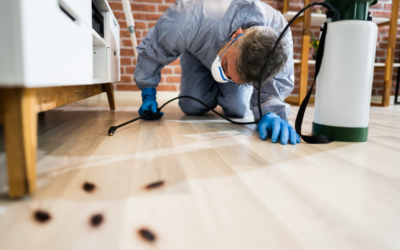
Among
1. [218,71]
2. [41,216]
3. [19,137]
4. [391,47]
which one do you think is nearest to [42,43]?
[19,137]

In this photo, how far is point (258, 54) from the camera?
90 cm

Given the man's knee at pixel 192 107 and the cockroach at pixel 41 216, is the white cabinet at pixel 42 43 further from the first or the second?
the man's knee at pixel 192 107

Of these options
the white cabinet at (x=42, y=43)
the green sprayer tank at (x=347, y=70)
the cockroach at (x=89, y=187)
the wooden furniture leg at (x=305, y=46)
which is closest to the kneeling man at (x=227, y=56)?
the green sprayer tank at (x=347, y=70)

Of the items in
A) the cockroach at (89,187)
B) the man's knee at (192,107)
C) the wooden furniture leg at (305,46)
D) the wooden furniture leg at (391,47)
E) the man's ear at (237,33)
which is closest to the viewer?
the cockroach at (89,187)

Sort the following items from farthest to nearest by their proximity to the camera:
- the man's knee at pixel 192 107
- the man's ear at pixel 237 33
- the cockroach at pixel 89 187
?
the man's knee at pixel 192 107 → the man's ear at pixel 237 33 → the cockroach at pixel 89 187

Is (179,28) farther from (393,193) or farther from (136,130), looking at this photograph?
(393,193)

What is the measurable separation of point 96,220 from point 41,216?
0.27 feet

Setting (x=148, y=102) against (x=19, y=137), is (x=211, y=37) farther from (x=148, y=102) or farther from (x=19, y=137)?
(x=19, y=137)

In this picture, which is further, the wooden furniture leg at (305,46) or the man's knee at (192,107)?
the wooden furniture leg at (305,46)

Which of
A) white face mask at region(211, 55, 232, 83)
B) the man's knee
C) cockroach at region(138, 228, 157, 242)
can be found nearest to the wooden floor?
cockroach at region(138, 228, 157, 242)

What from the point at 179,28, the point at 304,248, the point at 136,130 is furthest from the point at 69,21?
the point at 304,248

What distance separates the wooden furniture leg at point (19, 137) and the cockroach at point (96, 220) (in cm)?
13

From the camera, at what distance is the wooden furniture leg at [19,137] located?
1.34 ft

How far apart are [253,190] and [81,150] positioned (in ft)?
1.62
